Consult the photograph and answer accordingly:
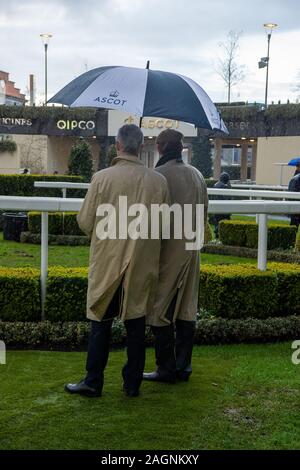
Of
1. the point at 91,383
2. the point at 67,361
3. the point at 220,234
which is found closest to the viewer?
the point at 91,383

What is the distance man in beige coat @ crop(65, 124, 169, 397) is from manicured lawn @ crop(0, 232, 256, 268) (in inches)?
227

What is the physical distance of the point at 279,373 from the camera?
16.1 ft

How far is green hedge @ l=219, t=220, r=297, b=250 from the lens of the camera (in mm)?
11828

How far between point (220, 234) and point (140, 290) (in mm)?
8582

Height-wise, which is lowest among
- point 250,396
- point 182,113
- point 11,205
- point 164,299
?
point 250,396

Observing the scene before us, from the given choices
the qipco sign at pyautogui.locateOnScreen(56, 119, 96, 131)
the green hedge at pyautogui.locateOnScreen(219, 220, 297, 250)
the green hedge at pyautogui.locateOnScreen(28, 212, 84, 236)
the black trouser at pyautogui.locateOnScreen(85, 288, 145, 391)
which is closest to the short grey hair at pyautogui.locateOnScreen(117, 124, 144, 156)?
the black trouser at pyautogui.locateOnScreen(85, 288, 145, 391)

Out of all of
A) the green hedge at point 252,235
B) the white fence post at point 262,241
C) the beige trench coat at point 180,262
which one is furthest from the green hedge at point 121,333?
the green hedge at point 252,235

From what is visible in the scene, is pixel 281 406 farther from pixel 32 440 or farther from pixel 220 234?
pixel 220 234

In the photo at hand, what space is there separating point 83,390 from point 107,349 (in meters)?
0.30

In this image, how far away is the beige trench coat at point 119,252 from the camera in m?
4.16

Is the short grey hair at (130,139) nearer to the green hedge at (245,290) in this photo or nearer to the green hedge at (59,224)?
the green hedge at (245,290)
